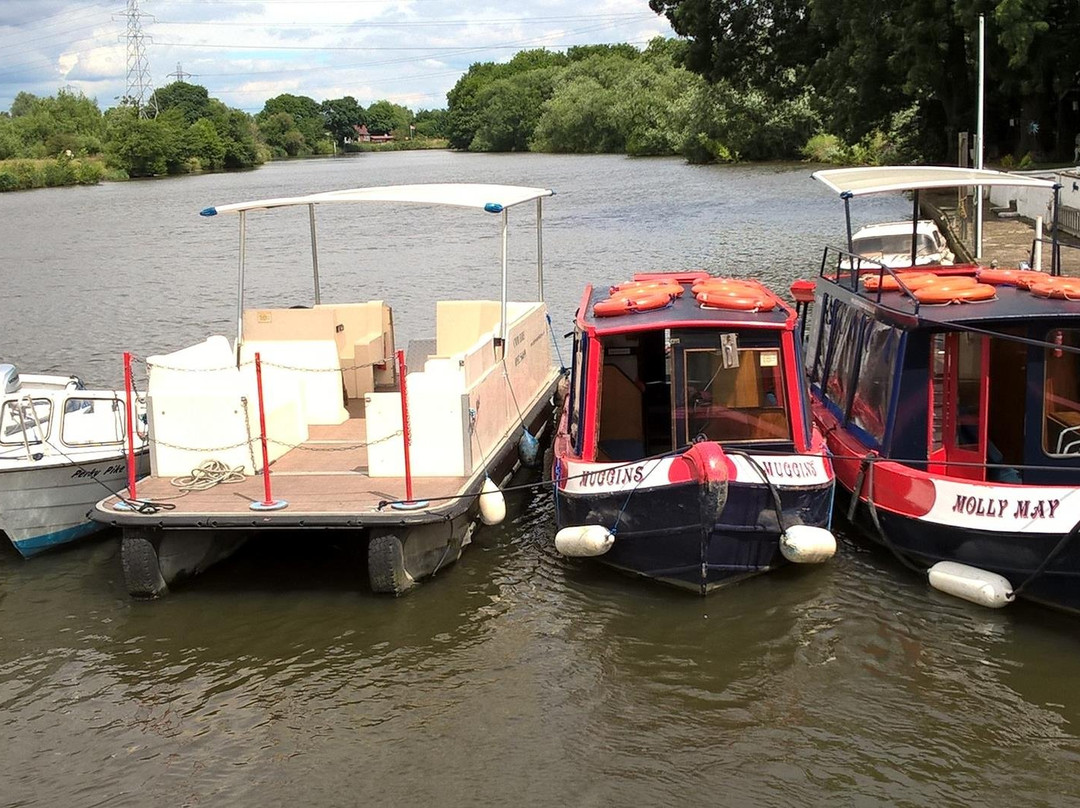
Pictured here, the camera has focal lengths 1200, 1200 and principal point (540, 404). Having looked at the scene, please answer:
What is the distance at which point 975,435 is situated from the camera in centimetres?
1077

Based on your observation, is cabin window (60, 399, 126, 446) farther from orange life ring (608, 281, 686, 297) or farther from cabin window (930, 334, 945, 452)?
cabin window (930, 334, 945, 452)

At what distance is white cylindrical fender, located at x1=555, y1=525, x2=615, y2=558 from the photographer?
10.3 m

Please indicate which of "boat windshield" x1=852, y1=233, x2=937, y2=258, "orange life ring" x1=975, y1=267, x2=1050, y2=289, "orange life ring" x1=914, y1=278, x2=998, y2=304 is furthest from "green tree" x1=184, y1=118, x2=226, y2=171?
"orange life ring" x1=914, y1=278, x2=998, y2=304

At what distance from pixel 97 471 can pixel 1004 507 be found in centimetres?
858

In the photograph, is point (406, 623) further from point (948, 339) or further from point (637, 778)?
point (948, 339)

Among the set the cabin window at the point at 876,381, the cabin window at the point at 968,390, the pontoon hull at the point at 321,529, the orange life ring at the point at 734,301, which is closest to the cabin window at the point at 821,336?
the cabin window at the point at 876,381

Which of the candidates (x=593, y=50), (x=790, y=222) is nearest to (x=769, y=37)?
(x=790, y=222)

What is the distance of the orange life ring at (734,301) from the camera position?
1090 cm

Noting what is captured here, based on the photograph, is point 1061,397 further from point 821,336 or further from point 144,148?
→ point 144,148

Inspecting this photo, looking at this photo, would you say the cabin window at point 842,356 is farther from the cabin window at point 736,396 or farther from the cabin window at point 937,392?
the cabin window at point 736,396

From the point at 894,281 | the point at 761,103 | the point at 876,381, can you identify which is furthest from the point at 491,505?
the point at 761,103

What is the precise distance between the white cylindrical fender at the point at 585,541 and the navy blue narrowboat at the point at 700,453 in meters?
0.01

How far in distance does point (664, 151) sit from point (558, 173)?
66.8 ft

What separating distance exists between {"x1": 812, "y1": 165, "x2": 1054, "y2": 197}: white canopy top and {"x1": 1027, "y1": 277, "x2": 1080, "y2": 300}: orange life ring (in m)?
1.98
